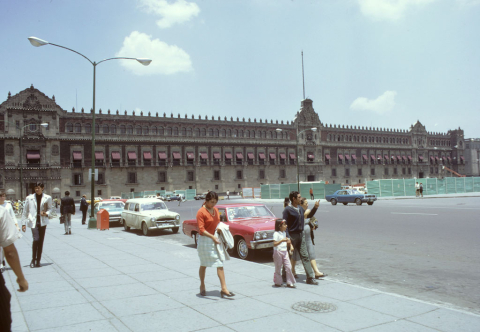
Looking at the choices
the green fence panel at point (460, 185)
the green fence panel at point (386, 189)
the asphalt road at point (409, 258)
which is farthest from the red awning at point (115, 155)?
the asphalt road at point (409, 258)

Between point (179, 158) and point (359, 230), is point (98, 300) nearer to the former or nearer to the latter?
point (359, 230)

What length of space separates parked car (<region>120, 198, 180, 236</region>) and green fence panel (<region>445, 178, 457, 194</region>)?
1591 inches

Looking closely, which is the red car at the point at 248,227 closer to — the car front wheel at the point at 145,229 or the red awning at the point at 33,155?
the car front wheel at the point at 145,229

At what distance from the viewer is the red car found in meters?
10.1

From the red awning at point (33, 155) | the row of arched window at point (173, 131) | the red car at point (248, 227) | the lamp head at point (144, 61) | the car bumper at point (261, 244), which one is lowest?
the car bumper at point (261, 244)

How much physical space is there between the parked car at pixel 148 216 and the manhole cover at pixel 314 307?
38.4 ft

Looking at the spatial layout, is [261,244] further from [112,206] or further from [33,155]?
[33,155]

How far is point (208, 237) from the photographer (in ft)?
21.5

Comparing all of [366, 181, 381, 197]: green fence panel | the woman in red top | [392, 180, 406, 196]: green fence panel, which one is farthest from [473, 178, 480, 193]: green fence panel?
the woman in red top

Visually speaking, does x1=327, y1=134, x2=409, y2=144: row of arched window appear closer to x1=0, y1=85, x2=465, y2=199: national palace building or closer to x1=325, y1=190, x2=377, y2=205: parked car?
x1=0, y1=85, x2=465, y2=199: national palace building

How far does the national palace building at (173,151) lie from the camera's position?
192ft

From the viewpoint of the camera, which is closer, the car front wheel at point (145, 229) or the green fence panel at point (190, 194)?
the car front wheel at point (145, 229)

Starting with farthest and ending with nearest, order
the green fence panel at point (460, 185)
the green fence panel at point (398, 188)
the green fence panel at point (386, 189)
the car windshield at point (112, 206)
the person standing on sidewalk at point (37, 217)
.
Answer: the green fence panel at point (460, 185) → the green fence panel at point (398, 188) → the green fence panel at point (386, 189) → the car windshield at point (112, 206) → the person standing on sidewalk at point (37, 217)

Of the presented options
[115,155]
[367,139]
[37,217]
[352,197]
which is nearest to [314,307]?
[37,217]
